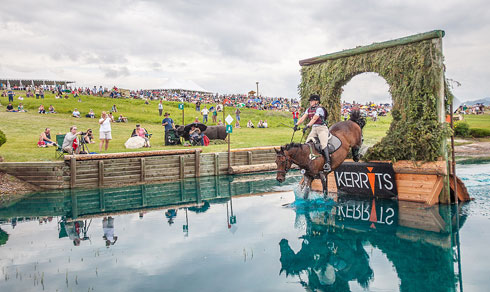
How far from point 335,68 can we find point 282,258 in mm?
8410

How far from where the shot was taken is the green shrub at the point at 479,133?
99.1 ft

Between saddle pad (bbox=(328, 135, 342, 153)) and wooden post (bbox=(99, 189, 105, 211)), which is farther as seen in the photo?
wooden post (bbox=(99, 189, 105, 211))

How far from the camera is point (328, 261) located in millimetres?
6844

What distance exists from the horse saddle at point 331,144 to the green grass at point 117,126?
9876 millimetres

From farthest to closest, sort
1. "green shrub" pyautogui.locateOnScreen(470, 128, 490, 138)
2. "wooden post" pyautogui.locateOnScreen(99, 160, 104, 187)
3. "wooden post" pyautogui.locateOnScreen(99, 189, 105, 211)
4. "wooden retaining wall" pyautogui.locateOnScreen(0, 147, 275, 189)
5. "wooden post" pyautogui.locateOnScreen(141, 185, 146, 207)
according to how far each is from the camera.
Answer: "green shrub" pyautogui.locateOnScreen(470, 128, 490, 138) < "wooden post" pyautogui.locateOnScreen(99, 160, 104, 187) < "wooden retaining wall" pyautogui.locateOnScreen(0, 147, 275, 189) < "wooden post" pyautogui.locateOnScreen(141, 185, 146, 207) < "wooden post" pyautogui.locateOnScreen(99, 189, 105, 211)

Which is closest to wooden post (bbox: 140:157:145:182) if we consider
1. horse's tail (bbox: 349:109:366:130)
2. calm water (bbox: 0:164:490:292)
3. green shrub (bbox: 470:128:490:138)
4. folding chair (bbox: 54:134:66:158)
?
folding chair (bbox: 54:134:66:158)

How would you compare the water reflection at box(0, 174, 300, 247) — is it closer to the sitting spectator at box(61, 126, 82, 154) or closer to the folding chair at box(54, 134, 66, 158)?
the sitting spectator at box(61, 126, 82, 154)

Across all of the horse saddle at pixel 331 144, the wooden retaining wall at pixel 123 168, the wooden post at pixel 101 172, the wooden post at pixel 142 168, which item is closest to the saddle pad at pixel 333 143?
the horse saddle at pixel 331 144

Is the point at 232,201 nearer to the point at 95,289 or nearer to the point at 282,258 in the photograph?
the point at 282,258

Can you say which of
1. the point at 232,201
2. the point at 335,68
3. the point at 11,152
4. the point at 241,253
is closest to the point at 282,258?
the point at 241,253

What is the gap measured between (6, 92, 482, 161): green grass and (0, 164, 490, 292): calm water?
9.08 meters

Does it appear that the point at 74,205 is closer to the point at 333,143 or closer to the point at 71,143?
the point at 71,143

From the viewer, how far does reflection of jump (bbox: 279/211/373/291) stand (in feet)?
19.7

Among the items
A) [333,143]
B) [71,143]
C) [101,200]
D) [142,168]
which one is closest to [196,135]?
[142,168]
